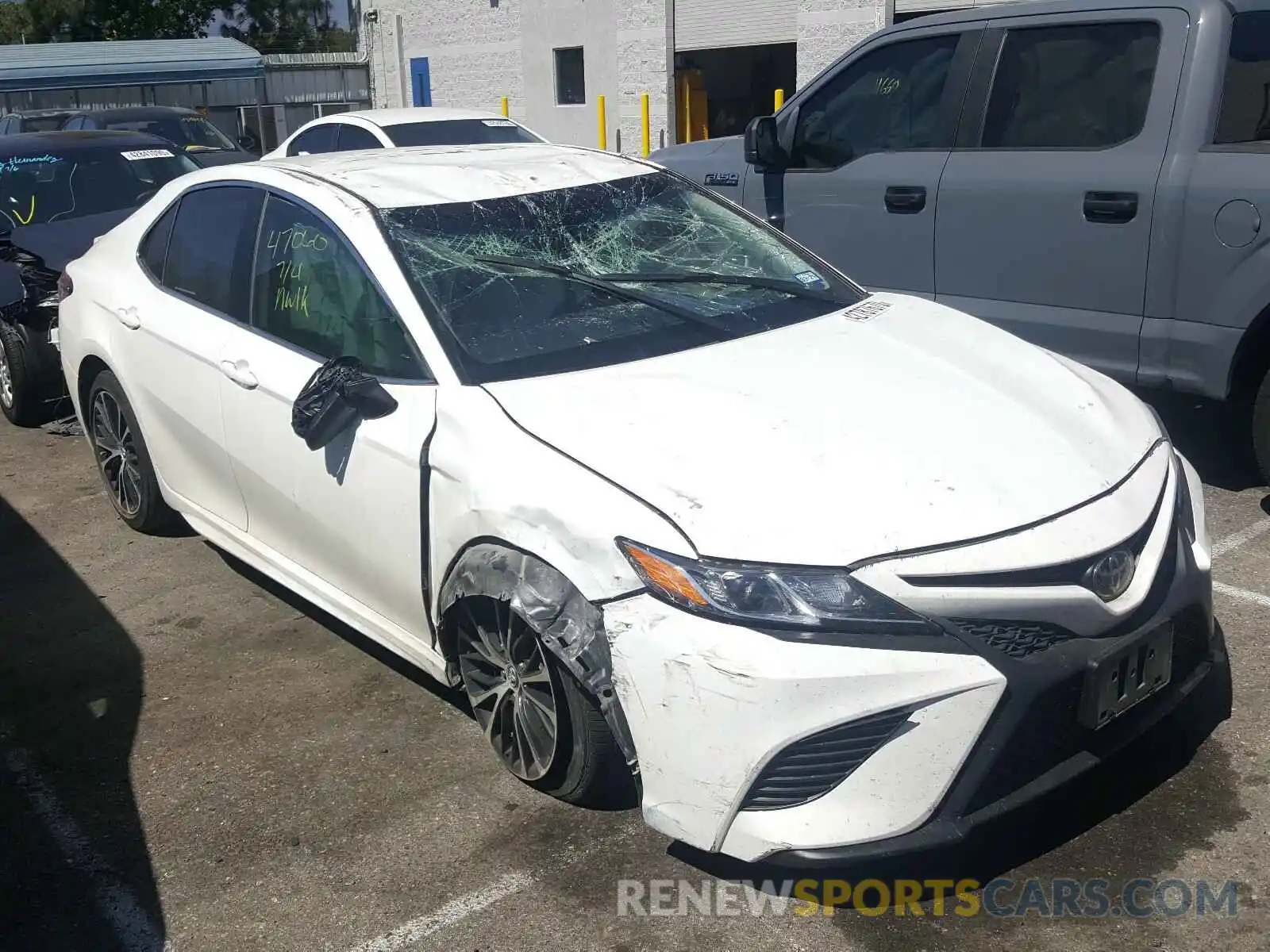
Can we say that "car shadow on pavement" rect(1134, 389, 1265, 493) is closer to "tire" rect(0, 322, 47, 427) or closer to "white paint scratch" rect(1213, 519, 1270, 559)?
"white paint scratch" rect(1213, 519, 1270, 559)

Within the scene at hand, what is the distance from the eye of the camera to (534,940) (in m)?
2.77

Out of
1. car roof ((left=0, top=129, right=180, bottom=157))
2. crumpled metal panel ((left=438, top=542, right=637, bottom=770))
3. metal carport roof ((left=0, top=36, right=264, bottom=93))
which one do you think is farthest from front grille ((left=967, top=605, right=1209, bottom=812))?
metal carport roof ((left=0, top=36, right=264, bottom=93))

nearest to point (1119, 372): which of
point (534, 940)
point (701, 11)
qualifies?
point (534, 940)

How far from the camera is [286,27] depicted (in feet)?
210

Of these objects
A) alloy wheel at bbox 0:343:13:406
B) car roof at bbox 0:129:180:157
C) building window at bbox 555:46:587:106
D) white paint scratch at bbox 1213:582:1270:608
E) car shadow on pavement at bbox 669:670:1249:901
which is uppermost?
building window at bbox 555:46:587:106

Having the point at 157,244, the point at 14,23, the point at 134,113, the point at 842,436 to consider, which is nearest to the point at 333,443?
the point at 842,436

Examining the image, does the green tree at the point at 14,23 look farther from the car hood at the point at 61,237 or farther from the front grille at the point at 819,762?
the front grille at the point at 819,762

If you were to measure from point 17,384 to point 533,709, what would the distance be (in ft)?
16.0

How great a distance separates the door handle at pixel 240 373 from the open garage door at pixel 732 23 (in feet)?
58.5

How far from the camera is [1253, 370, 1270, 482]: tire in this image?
480 centimetres

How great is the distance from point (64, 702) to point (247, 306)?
4.56ft

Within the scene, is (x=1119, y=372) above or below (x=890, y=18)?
below

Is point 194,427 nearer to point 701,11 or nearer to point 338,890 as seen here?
point 338,890

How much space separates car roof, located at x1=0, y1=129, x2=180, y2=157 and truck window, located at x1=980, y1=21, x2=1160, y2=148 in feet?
17.6
